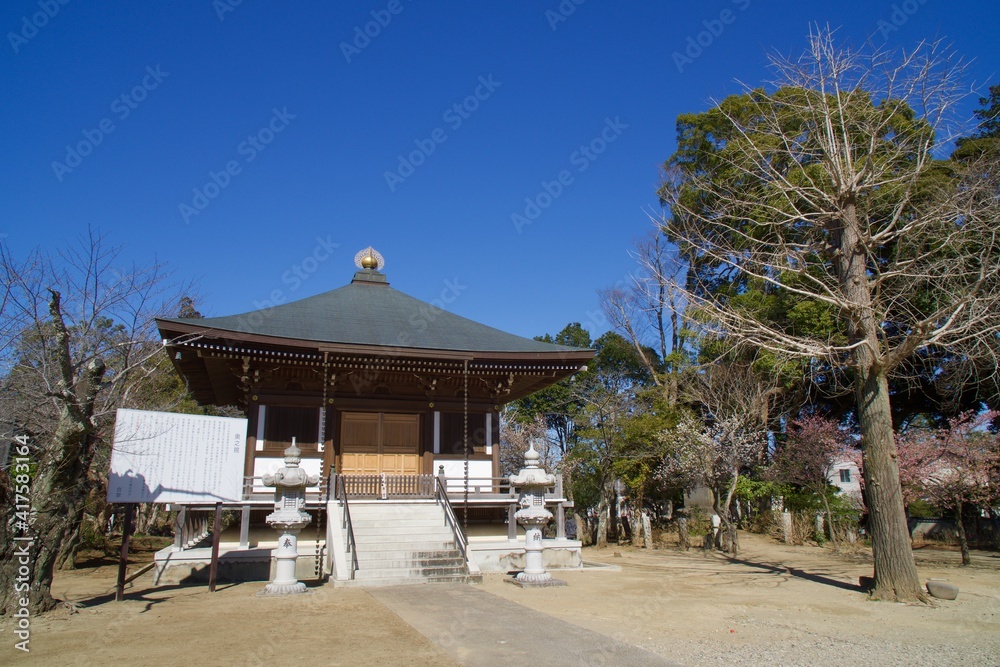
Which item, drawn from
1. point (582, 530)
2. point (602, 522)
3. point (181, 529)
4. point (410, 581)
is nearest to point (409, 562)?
point (410, 581)

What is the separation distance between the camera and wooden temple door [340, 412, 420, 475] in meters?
16.5

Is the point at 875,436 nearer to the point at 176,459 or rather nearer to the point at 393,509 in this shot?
the point at 393,509

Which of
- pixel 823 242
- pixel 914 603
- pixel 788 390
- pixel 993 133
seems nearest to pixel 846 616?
pixel 914 603

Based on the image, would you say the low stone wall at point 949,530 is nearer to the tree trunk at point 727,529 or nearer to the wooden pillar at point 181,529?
the tree trunk at point 727,529

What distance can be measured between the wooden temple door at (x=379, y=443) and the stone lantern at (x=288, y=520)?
4839 millimetres

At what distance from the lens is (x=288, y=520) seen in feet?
36.4

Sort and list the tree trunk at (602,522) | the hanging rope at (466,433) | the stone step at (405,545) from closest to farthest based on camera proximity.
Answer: the stone step at (405,545), the hanging rope at (466,433), the tree trunk at (602,522)

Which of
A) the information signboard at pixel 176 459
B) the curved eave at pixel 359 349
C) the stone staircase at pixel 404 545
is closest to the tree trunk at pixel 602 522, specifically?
the curved eave at pixel 359 349

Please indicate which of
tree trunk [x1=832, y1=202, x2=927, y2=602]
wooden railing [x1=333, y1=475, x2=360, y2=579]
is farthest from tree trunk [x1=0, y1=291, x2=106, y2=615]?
tree trunk [x1=832, y1=202, x2=927, y2=602]

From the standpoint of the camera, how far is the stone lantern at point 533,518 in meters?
12.0

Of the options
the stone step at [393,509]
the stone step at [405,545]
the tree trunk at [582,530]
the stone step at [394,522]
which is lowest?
the tree trunk at [582,530]

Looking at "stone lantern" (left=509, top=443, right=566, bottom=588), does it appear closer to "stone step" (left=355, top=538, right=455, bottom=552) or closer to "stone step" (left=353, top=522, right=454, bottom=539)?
"stone step" (left=355, top=538, right=455, bottom=552)

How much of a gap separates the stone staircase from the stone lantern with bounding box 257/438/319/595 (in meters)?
1.32

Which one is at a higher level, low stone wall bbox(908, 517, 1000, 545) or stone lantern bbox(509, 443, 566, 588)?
stone lantern bbox(509, 443, 566, 588)
